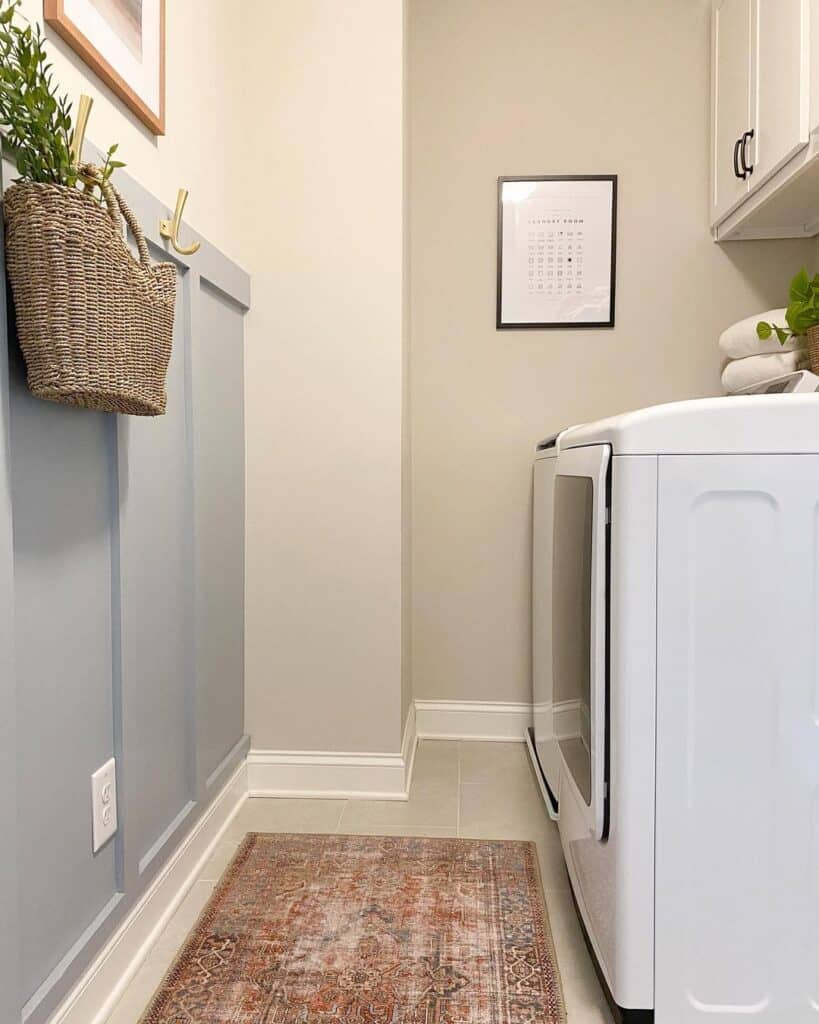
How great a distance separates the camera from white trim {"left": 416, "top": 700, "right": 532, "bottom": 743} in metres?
2.74

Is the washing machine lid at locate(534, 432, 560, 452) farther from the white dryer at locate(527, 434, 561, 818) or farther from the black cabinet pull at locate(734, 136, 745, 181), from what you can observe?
the black cabinet pull at locate(734, 136, 745, 181)

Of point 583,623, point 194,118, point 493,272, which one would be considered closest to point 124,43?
point 194,118

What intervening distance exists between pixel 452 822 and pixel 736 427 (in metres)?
1.36

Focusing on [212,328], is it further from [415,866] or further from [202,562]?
[415,866]

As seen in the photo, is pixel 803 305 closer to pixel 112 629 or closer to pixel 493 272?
pixel 493 272

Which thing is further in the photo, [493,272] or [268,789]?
[493,272]

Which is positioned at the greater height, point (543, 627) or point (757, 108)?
point (757, 108)

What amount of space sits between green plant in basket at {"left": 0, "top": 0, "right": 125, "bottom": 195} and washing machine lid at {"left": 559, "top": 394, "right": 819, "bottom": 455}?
0.89 metres

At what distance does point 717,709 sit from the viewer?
3.98 feet

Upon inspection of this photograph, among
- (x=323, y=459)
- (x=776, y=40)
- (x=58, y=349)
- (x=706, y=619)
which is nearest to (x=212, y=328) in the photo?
(x=323, y=459)

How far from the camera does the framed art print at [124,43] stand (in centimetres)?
123

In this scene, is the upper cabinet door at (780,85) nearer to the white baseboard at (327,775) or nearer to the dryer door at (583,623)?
the dryer door at (583,623)

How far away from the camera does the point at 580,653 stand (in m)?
1.48

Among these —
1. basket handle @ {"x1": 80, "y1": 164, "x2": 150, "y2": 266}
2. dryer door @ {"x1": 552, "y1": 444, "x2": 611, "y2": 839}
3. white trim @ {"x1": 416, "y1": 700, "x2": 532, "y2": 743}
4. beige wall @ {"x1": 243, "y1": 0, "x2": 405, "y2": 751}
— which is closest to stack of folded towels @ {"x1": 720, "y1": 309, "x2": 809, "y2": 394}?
dryer door @ {"x1": 552, "y1": 444, "x2": 611, "y2": 839}
